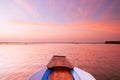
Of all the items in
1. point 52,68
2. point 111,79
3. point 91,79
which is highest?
point 52,68

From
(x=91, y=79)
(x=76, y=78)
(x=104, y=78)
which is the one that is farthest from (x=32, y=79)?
(x=104, y=78)

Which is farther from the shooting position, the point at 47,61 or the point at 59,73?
the point at 47,61

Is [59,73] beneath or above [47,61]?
above

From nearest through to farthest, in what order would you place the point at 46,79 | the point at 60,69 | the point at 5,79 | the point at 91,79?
1. the point at 46,79
2. the point at 91,79
3. the point at 60,69
4. the point at 5,79

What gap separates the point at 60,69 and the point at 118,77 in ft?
15.5

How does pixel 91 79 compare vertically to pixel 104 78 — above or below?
above

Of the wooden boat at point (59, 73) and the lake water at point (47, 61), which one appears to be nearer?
the wooden boat at point (59, 73)

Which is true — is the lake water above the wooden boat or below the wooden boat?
below

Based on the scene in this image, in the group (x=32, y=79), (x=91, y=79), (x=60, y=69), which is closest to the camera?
(x=32, y=79)

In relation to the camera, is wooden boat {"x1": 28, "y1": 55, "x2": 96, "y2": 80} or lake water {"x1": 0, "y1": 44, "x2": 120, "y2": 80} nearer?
wooden boat {"x1": 28, "y1": 55, "x2": 96, "y2": 80}

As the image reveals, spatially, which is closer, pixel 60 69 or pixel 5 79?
pixel 60 69

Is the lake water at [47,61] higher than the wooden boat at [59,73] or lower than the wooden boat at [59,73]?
lower

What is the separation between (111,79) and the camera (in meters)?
8.77

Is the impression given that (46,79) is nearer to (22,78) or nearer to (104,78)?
(22,78)
